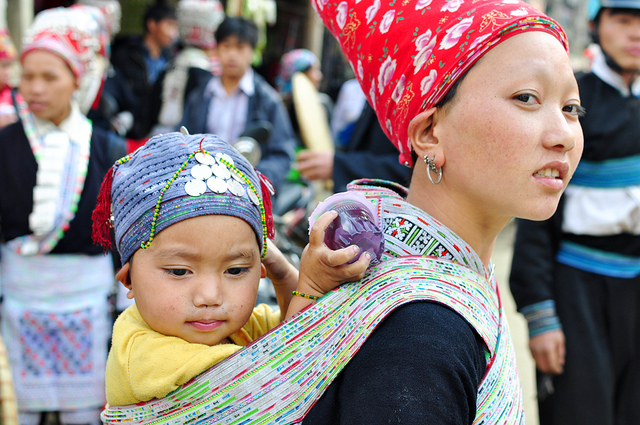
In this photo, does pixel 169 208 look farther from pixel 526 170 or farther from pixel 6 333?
pixel 6 333

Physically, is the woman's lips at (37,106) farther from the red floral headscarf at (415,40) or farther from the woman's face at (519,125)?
the woman's face at (519,125)

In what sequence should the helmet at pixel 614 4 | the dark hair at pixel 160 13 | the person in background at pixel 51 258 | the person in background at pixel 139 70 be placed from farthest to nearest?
the dark hair at pixel 160 13 < the person in background at pixel 139 70 < the person in background at pixel 51 258 < the helmet at pixel 614 4

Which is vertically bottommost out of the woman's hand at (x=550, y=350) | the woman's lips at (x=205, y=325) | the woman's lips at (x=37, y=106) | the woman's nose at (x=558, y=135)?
the woman's hand at (x=550, y=350)

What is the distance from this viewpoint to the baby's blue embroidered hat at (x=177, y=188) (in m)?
1.28

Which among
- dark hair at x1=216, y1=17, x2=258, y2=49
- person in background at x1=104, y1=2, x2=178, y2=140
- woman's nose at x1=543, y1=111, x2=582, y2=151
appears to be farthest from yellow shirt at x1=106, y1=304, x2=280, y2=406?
dark hair at x1=216, y1=17, x2=258, y2=49

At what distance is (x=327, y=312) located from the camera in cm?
121

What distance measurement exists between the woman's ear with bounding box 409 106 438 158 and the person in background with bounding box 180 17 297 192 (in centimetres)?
287

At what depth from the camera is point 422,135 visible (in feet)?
4.42

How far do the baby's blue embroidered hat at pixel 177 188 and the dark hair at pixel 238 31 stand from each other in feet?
11.8

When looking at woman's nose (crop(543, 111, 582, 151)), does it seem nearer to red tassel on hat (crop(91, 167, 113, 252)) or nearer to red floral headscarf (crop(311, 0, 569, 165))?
red floral headscarf (crop(311, 0, 569, 165))

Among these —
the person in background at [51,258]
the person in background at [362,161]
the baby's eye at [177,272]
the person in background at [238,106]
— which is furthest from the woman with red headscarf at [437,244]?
the person in background at [238,106]

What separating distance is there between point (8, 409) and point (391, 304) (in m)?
0.99

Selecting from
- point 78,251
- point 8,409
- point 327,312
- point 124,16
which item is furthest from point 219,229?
point 124,16

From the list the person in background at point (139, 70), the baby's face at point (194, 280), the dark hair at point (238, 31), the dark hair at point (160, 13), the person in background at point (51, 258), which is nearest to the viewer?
the baby's face at point (194, 280)
